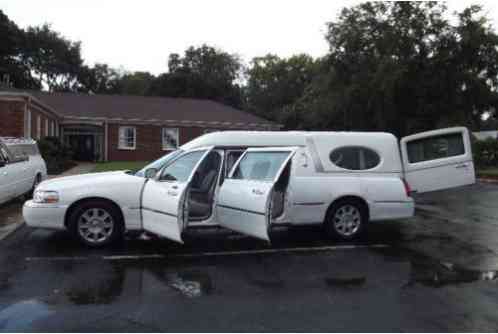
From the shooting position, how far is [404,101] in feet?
97.6

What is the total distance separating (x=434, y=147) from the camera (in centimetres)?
912

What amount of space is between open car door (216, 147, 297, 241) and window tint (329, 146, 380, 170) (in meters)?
1.53

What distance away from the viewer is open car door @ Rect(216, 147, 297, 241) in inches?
265

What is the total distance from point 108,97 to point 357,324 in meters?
35.8

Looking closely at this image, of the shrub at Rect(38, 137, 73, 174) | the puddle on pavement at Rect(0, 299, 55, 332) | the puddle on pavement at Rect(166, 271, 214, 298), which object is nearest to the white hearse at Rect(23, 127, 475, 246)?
the puddle on pavement at Rect(166, 271, 214, 298)

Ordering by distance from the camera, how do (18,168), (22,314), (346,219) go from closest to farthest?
(22,314), (346,219), (18,168)

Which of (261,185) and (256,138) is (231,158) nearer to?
(256,138)

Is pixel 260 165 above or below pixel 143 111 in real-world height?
below

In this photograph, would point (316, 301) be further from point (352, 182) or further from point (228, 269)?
point (352, 182)

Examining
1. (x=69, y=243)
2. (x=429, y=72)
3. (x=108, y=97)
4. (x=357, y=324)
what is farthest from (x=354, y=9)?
(x=357, y=324)

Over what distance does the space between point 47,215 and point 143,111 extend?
92.6 ft

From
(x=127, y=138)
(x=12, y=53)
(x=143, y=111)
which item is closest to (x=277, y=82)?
(x=12, y=53)

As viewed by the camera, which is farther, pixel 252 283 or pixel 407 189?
pixel 407 189

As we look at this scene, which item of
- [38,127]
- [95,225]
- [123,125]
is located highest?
[123,125]
